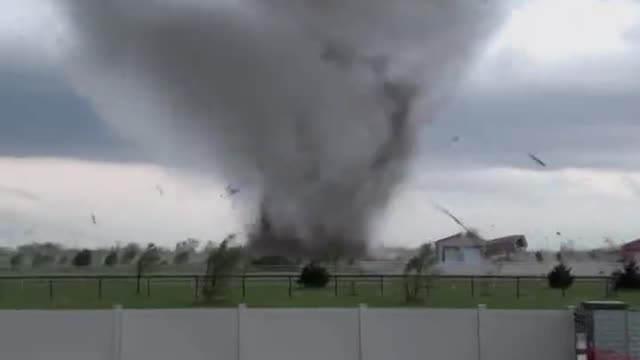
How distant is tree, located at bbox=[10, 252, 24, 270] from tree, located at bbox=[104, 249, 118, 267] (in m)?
6.21

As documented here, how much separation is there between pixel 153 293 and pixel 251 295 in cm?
455

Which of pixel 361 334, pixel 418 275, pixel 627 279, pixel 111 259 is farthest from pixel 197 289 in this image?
pixel 111 259

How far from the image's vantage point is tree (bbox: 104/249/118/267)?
84.3 metres

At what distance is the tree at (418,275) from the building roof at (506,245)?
2230 inches

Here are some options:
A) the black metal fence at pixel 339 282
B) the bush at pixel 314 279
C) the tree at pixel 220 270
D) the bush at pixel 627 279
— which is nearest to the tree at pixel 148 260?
the black metal fence at pixel 339 282

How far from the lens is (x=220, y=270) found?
142 feet

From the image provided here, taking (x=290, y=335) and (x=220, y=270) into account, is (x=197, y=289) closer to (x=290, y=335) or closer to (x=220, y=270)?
(x=220, y=270)

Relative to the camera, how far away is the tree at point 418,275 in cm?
4259

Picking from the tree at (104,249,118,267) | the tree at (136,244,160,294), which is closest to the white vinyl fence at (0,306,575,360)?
the tree at (136,244,160,294)

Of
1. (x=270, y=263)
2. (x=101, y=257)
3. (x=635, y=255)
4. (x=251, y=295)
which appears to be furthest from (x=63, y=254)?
(x=251, y=295)

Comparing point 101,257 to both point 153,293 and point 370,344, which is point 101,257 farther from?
point 370,344

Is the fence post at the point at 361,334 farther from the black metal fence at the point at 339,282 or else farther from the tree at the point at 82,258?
the tree at the point at 82,258

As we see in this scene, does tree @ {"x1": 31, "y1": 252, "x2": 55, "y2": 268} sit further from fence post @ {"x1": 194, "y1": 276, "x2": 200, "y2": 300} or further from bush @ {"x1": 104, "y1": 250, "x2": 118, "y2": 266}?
fence post @ {"x1": 194, "y1": 276, "x2": 200, "y2": 300}

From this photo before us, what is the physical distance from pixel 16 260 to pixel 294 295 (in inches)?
1839
